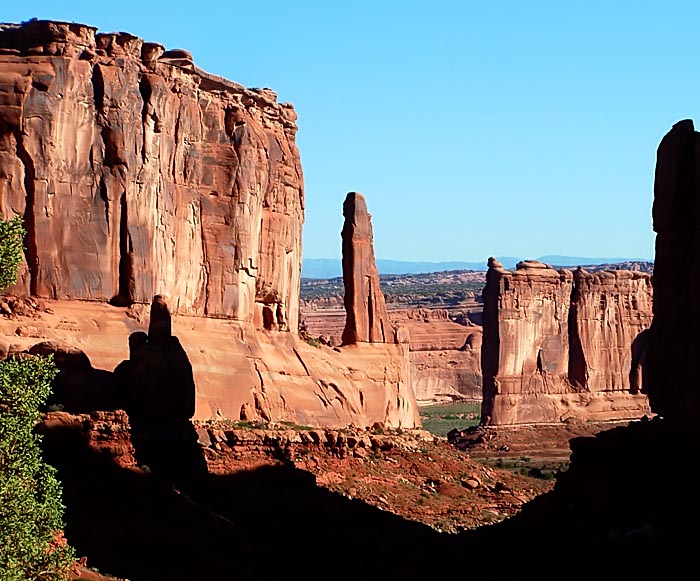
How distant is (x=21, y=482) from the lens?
91.4ft

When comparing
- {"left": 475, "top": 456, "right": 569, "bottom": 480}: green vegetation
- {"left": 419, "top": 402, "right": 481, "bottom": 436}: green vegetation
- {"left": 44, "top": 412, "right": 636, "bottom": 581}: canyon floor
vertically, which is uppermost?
{"left": 44, "top": 412, "right": 636, "bottom": 581}: canyon floor

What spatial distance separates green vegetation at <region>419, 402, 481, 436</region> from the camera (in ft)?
353

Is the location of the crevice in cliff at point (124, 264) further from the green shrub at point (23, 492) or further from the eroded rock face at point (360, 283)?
the green shrub at point (23, 492)

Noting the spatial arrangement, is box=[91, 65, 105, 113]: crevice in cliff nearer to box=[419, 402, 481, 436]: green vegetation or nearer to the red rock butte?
the red rock butte

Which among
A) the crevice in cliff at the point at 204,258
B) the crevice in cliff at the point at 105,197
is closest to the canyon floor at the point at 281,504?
the crevice in cliff at the point at 204,258

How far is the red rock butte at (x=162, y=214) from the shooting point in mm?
47344

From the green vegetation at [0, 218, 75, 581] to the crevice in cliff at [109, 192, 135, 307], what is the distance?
64.9ft

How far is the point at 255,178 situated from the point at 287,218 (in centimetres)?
408

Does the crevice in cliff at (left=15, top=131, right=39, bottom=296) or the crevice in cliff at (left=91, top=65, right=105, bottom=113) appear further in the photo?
the crevice in cliff at (left=91, top=65, right=105, bottom=113)

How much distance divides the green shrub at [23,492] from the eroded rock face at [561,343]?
209 ft

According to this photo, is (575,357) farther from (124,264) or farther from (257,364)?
(124,264)

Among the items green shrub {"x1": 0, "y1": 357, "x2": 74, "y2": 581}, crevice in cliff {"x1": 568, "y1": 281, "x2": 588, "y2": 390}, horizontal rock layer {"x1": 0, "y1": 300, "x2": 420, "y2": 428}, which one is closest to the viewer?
green shrub {"x1": 0, "y1": 357, "x2": 74, "y2": 581}

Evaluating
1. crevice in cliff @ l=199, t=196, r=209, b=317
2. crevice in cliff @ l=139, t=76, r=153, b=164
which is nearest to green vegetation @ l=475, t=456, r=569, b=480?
crevice in cliff @ l=199, t=196, r=209, b=317

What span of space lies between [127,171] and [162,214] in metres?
2.22
